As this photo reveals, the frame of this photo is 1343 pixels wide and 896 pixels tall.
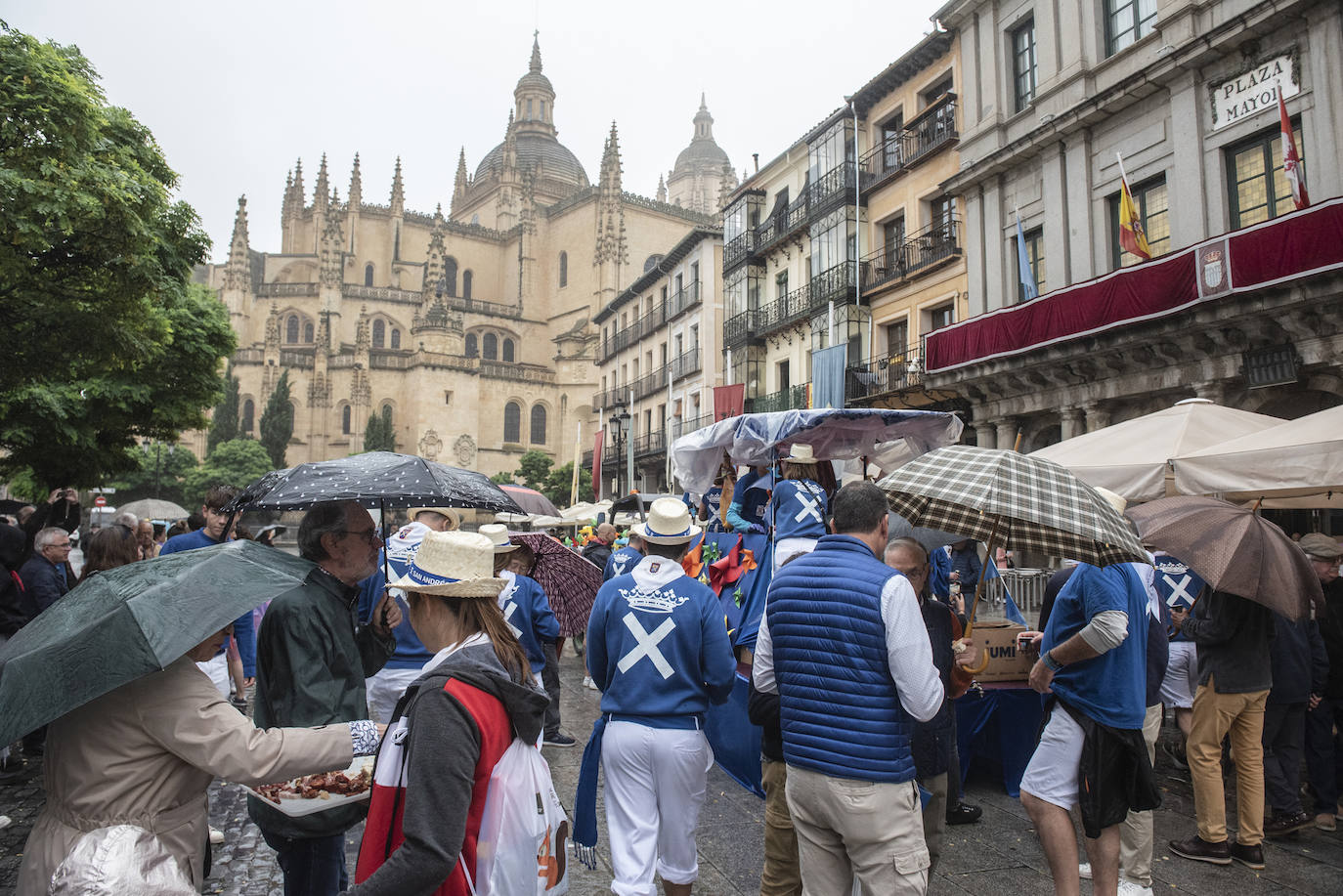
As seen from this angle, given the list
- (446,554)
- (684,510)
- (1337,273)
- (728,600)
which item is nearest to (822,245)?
(1337,273)

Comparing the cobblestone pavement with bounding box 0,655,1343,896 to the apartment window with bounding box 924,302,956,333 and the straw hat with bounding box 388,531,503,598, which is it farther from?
the apartment window with bounding box 924,302,956,333

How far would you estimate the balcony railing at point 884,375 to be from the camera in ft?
63.9

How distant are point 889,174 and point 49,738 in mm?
21693

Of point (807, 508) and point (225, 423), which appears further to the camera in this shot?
point (225, 423)

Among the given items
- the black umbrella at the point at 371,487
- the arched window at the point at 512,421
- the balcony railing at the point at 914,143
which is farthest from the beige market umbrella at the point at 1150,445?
the arched window at the point at 512,421

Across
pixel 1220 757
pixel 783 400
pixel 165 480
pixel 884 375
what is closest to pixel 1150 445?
pixel 1220 757

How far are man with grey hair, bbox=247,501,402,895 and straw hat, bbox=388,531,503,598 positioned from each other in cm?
74

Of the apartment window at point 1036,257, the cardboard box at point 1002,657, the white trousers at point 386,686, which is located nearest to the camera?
the white trousers at point 386,686

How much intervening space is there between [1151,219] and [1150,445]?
29.8 ft

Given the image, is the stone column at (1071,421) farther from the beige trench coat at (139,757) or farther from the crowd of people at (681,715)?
→ the beige trench coat at (139,757)

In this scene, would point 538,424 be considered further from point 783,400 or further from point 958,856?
point 958,856

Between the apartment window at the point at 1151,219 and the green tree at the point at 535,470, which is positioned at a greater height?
the apartment window at the point at 1151,219

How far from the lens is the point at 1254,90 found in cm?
1293

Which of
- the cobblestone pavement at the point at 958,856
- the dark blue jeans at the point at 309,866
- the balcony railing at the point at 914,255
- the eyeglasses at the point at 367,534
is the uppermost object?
the balcony railing at the point at 914,255
